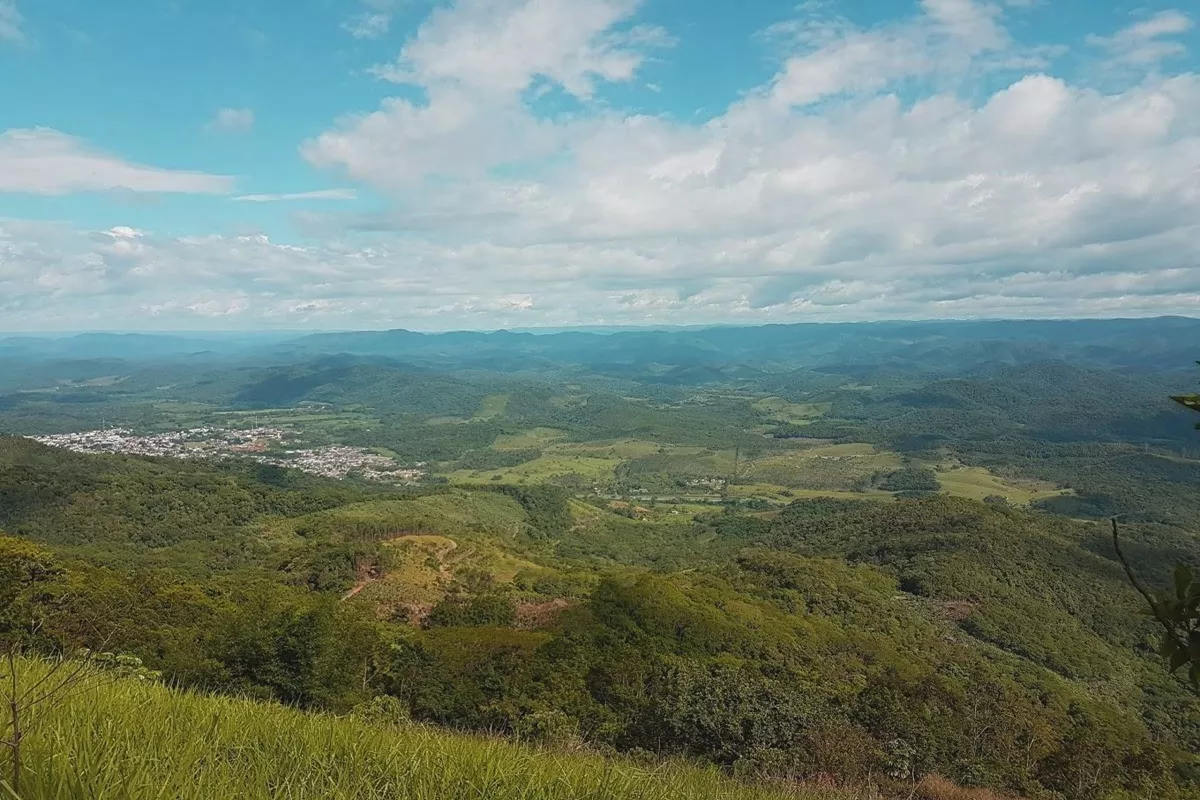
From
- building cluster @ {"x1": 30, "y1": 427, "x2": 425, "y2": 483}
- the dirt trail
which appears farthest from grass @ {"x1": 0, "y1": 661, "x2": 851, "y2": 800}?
building cluster @ {"x1": 30, "y1": 427, "x2": 425, "y2": 483}

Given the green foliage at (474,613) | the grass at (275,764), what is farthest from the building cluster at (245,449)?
the grass at (275,764)

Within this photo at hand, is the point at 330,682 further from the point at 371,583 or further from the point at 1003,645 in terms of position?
the point at 1003,645

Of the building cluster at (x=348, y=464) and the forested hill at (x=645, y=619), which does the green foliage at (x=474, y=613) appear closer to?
the forested hill at (x=645, y=619)

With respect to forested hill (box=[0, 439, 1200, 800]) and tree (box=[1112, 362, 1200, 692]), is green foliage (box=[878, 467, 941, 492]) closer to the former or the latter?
forested hill (box=[0, 439, 1200, 800])

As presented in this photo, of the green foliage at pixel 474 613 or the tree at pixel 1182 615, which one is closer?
the tree at pixel 1182 615

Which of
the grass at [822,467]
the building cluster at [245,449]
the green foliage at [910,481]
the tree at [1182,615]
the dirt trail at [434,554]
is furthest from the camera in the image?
the building cluster at [245,449]

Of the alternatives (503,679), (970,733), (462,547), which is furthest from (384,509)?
(970,733)
